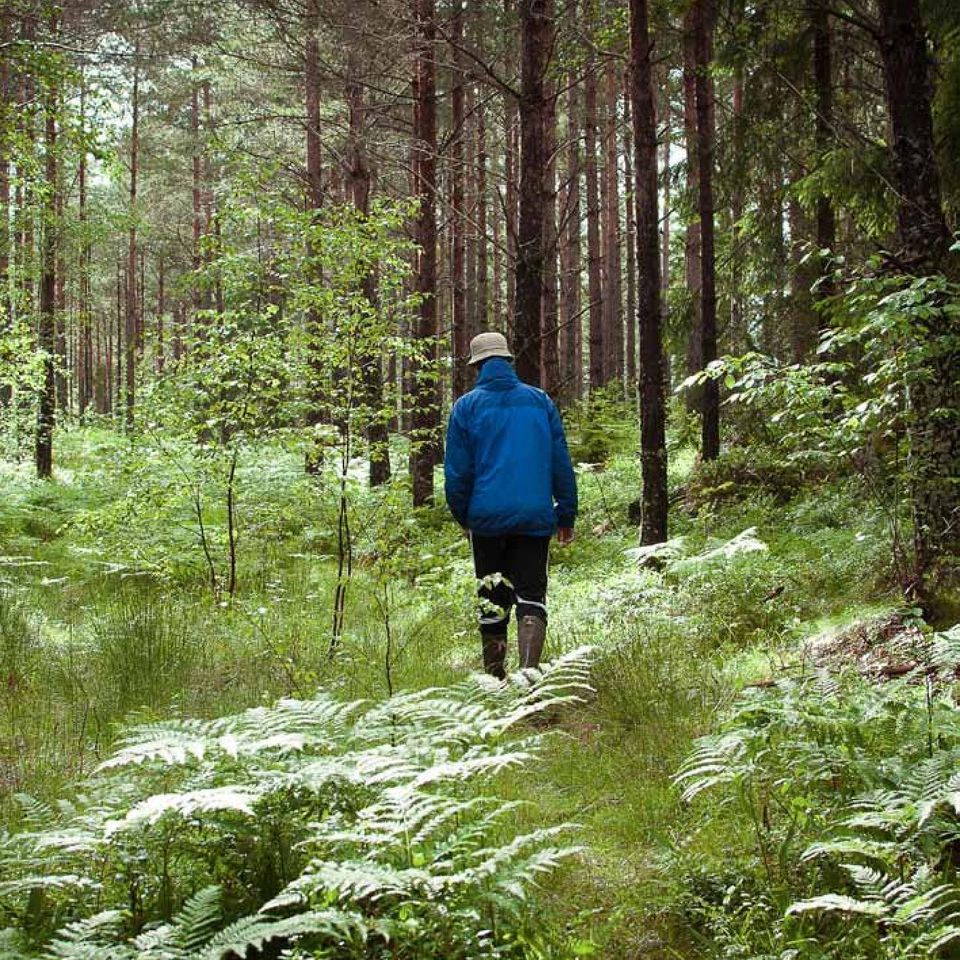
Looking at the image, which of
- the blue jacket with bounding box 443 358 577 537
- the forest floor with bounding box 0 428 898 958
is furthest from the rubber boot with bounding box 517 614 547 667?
the blue jacket with bounding box 443 358 577 537

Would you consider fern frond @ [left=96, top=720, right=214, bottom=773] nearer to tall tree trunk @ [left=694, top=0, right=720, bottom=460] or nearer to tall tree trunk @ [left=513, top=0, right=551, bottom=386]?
tall tree trunk @ [left=513, top=0, right=551, bottom=386]

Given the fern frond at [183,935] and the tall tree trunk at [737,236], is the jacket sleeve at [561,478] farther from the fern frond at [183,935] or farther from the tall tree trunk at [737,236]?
the tall tree trunk at [737,236]

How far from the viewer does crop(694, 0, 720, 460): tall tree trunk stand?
12.4 m

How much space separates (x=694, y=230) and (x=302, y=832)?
21005 millimetres

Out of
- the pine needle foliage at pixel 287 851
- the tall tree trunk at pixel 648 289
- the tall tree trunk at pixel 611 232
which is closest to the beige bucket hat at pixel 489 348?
the pine needle foliage at pixel 287 851

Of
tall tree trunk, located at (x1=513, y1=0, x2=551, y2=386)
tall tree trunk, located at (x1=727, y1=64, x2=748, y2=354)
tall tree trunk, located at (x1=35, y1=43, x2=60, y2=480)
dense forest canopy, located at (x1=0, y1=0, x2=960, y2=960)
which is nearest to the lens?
dense forest canopy, located at (x1=0, y1=0, x2=960, y2=960)

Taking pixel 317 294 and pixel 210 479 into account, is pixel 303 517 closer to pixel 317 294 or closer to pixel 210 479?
pixel 210 479

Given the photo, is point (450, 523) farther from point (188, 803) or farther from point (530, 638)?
point (188, 803)

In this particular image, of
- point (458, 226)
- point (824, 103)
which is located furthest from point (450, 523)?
point (824, 103)

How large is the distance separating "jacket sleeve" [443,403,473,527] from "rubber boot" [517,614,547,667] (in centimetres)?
69

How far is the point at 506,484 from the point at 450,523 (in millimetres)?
8118

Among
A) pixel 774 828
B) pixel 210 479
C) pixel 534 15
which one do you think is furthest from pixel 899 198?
A: pixel 210 479

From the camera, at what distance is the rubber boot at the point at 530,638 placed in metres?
5.32

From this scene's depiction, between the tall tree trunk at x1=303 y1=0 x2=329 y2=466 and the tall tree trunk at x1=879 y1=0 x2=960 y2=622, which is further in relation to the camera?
the tall tree trunk at x1=303 y1=0 x2=329 y2=466
